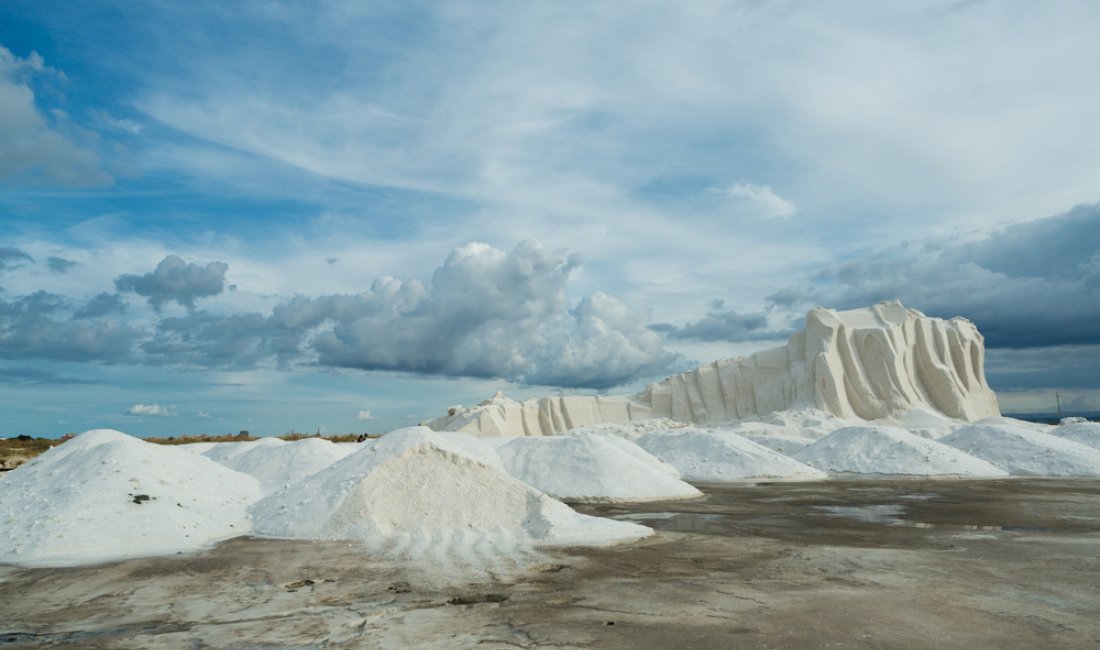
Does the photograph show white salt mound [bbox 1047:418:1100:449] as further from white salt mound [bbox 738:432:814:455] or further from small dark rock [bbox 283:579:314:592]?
small dark rock [bbox 283:579:314:592]

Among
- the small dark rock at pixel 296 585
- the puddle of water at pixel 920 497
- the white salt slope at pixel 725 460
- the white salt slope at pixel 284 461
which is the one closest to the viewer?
the small dark rock at pixel 296 585

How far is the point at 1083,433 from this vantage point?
2866 centimetres

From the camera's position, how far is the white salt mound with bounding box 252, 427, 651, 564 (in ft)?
32.7

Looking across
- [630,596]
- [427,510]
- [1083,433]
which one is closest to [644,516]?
[427,510]

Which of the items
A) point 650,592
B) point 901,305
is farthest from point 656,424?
point 650,592

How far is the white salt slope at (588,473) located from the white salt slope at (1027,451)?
13224 millimetres

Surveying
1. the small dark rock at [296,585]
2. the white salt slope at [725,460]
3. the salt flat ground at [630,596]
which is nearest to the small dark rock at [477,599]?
the salt flat ground at [630,596]

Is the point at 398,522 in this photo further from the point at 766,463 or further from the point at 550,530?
the point at 766,463

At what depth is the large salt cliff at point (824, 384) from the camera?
128 feet

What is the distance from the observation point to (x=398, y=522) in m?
10.6

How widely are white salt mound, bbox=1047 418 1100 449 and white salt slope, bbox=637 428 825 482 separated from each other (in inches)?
502

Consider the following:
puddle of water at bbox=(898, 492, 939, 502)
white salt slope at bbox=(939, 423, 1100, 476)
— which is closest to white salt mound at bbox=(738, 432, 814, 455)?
white salt slope at bbox=(939, 423, 1100, 476)

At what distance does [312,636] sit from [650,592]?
295 centimetres

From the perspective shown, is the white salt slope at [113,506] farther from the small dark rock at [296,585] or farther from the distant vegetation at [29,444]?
the distant vegetation at [29,444]
